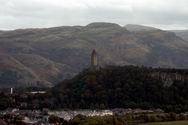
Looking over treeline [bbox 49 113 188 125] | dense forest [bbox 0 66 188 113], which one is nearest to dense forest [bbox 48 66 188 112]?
dense forest [bbox 0 66 188 113]

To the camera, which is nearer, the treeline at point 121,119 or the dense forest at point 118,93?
the treeline at point 121,119

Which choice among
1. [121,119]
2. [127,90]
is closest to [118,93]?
[127,90]

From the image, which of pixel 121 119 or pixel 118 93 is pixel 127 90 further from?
pixel 121 119

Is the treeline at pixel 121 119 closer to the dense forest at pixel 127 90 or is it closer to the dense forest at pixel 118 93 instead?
the dense forest at pixel 118 93

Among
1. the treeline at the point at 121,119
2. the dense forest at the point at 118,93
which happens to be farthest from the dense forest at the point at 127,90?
the treeline at the point at 121,119

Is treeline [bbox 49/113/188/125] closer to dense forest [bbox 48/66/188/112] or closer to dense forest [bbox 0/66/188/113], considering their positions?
dense forest [bbox 0/66/188/113]

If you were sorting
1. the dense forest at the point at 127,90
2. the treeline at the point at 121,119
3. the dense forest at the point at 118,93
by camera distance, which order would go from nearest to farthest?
1. the treeline at the point at 121,119
2. the dense forest at the point at 127,90
3. the dense forest at the point at 118,93

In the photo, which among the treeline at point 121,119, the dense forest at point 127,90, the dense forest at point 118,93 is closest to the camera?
the treeline at point 121,119

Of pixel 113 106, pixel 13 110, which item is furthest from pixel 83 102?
pixel 13 110

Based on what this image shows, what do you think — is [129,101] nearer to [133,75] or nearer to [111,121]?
[133,75]

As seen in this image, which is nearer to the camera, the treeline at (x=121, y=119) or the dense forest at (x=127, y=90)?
the treeline at (x=121, y=119)
